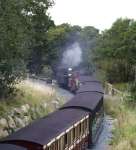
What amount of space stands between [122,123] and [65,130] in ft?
42.2

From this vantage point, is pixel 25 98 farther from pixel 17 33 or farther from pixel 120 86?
pixel 120 86

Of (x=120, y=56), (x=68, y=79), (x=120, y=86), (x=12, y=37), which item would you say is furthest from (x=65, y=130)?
(x=120, y=56)

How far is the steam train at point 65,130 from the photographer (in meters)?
15.9

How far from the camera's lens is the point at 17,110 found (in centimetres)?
2817

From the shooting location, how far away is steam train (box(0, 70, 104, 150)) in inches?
626

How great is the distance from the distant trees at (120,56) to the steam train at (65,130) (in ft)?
82.1

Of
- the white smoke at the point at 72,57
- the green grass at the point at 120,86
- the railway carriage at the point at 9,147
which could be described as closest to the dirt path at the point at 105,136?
the railway carriage at the point at 9,147

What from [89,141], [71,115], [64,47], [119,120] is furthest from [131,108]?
[64,47]

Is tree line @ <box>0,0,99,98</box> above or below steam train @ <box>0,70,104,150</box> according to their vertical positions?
above

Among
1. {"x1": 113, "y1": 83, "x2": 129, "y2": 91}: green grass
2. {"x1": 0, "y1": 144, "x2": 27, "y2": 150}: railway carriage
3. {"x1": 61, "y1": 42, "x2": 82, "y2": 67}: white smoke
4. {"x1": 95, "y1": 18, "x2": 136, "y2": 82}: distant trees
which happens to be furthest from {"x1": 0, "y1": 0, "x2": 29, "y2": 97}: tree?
{"x1": 61, "y1": 42, "x2": 82, "y2": 67}: white smoke

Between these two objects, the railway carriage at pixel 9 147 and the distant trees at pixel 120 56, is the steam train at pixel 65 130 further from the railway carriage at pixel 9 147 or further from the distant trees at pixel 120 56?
the distant trees at pixel 120 56

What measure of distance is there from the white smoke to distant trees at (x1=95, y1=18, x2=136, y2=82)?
5326 mm

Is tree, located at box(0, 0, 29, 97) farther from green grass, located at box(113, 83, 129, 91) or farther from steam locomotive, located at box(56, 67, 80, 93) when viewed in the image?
green grass, located at box(113, 83, 129, 91)

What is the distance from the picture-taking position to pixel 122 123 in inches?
1232
